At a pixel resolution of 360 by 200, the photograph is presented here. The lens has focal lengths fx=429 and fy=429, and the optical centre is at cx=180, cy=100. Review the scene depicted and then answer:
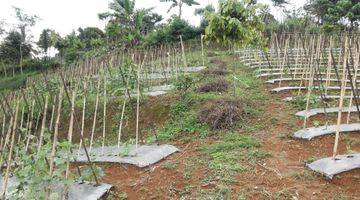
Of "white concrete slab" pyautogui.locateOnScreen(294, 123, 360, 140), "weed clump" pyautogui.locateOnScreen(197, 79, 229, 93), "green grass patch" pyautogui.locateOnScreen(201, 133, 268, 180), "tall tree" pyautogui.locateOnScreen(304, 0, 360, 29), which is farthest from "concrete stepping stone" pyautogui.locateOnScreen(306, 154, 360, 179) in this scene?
"tall tree" pyautogui.locateOnScreen(304, 0, 360, 29)

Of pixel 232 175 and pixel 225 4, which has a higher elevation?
pixel 225 4

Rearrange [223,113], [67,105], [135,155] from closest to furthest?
[135,155], [223,113], [67,105]

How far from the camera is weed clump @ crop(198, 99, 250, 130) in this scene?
6462 mm

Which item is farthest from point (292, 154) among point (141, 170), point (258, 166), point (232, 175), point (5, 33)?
point (5, 33)

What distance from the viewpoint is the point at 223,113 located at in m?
6.55

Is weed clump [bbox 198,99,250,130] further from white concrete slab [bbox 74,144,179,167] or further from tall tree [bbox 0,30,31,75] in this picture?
→ tall tree [bbox 0,30,31,75]

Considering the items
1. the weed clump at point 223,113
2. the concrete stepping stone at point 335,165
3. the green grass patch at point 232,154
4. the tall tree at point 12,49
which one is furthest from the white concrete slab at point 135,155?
the tall tree at point 12,49

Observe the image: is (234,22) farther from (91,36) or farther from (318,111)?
(91,36)

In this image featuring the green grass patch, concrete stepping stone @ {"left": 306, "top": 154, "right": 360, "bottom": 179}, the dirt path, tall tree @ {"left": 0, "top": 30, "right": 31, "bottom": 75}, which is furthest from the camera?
tall tree @ {"left": 0, "top": 30, "right": 31, "bottom": 75}

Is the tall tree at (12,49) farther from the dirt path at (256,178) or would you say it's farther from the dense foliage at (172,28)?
the dirt path at (256,178)

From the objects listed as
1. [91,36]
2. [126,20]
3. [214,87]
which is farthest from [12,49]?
[214,87]

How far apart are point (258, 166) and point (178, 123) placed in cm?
248

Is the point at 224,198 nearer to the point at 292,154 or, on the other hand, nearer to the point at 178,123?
the point at 292,154

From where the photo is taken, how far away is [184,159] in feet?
17.3
